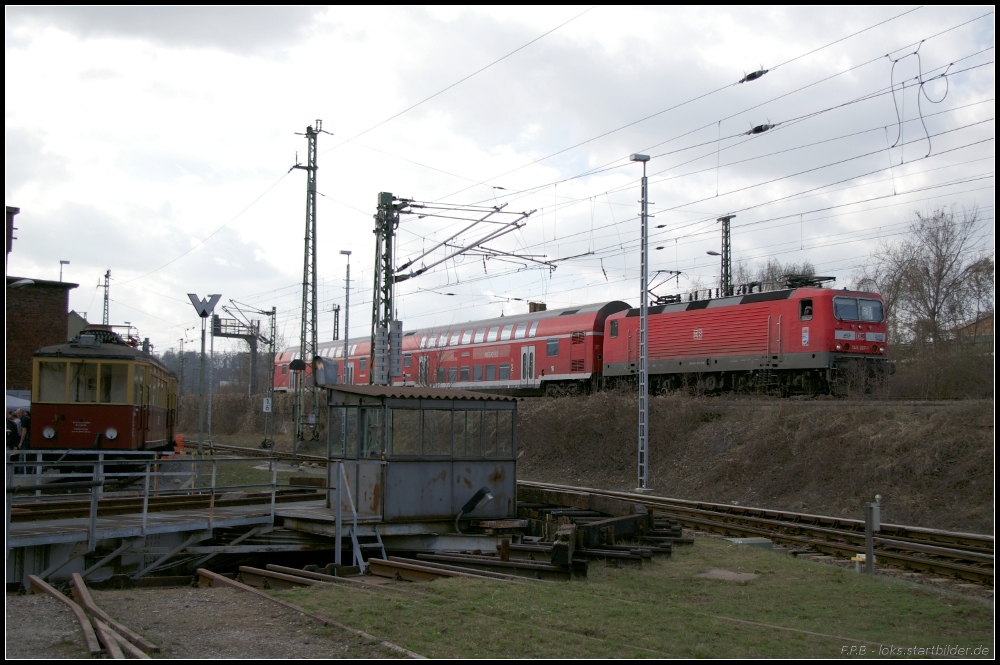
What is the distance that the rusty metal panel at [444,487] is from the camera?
46.9 feet

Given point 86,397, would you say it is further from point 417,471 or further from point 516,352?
point 516,352

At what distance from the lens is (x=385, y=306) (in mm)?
22094

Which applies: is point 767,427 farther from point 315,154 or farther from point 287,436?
point 287,436

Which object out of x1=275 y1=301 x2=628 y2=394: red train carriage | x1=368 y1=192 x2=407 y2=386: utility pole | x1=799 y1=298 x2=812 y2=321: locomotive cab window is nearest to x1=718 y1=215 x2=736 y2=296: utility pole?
x1=275 y1=301 x2=628 y2=394: red train carriage

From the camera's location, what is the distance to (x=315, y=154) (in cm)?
3116

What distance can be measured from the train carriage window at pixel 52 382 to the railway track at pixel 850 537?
14959 mm

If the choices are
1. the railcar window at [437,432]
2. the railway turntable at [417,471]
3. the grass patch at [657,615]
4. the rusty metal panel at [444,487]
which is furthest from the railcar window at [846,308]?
the railcar window at [437,432]

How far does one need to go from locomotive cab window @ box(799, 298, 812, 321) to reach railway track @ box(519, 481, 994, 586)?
776 centimetres

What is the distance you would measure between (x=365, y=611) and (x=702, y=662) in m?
3.33

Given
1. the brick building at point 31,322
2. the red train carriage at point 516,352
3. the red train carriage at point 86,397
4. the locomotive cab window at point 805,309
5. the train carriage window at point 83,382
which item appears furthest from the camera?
the brick building at point 31,322

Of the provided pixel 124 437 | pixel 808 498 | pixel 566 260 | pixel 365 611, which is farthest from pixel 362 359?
pixel 365 611

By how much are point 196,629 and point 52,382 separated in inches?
612

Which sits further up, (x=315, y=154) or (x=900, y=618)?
(x=315, y=154)

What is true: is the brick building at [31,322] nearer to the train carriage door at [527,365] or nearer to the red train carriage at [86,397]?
the red train carriage at [86,397]
